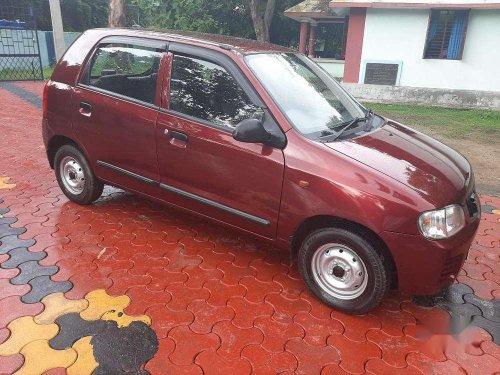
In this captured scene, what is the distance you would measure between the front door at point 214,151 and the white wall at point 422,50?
11.6 metres

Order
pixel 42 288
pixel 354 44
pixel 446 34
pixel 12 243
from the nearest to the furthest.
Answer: pixel 42 288 → pixel 12 243 → pixel 446 34 → pixel 354 44

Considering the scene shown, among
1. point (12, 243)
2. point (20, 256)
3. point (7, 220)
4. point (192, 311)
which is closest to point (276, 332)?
A: point (192, 311)

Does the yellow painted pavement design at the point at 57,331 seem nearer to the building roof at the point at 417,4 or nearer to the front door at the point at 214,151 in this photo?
the front door at the point at 214,151

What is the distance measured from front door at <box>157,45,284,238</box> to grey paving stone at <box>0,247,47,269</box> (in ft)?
3.97

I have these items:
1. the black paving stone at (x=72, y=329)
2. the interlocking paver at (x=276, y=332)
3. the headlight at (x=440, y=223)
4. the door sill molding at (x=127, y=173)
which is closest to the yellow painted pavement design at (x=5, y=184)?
the door sill molding at (x=127, y=173)

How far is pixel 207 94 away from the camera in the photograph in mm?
3316

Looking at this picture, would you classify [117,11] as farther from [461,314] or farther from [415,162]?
[461,314]

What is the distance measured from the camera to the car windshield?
311cm

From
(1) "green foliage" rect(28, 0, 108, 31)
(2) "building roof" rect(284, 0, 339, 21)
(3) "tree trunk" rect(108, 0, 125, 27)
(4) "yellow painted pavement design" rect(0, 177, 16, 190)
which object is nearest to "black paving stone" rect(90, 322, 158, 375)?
(4) "yellow painted pavement design" rect(0, 177, 16, 190)

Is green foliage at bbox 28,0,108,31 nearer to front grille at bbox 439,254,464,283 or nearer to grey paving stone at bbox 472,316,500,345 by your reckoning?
front grille at bbox 439,254,464,283

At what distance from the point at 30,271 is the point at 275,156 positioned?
7.01ft

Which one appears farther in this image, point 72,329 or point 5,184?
point 5,184

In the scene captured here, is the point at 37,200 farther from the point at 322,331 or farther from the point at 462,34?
the point at 462,34

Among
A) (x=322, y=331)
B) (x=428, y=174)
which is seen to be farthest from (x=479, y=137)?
(x=322, y=331)
